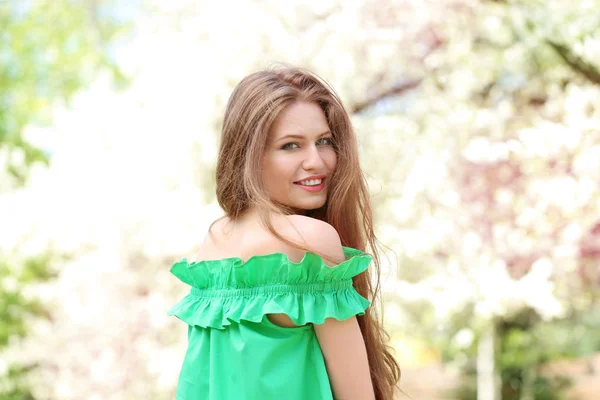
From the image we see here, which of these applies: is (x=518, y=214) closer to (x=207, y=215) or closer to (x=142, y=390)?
(x=207, y=215)

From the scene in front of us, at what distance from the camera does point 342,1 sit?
485 cm

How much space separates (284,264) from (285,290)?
64mm

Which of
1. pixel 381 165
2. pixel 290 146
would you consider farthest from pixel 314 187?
pixel 381 165

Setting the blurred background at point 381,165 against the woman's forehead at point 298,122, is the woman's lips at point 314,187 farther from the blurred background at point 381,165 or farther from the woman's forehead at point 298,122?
the blurred background at point 381,165

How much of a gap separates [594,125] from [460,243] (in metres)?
1.08

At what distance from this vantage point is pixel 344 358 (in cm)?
161

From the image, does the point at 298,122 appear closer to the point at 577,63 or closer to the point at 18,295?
the point at 577,63

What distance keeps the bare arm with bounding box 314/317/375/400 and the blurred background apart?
2475 millimetres

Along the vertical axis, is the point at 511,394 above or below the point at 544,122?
below

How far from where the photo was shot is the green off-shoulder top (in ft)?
5.25

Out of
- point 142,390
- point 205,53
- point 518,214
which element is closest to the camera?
point 518,214

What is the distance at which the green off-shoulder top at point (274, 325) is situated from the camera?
5.25 ft

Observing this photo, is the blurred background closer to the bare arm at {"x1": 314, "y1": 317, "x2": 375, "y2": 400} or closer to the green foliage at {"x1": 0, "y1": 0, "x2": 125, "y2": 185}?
the bare arm at {"x1": 314, "y1": 317, "x2": 375, "y2": 400}

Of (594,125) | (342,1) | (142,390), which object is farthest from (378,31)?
(142,390)
